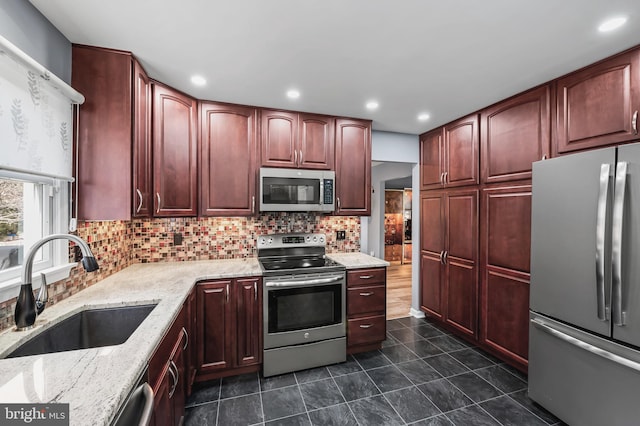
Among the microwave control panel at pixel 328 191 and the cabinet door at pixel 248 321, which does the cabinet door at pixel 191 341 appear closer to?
the cabinet door at pixel 248 321

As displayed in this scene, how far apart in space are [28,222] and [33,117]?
1.82 feet

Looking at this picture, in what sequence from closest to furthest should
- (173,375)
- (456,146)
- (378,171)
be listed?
(173,375), (456,146), (378,171)

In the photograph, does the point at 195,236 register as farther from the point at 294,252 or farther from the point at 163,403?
the point at 163,403

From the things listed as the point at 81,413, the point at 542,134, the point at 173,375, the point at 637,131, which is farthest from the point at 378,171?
the point at 81,413

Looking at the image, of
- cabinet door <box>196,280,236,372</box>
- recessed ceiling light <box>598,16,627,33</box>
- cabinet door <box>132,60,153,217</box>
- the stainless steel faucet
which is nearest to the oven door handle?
cabinet door <box>196,280,236,372</box>

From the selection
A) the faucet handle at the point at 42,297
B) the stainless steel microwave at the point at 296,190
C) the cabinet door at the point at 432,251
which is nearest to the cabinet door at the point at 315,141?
the stainless steel microwave at the point at 296,190

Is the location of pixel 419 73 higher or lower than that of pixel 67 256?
higher

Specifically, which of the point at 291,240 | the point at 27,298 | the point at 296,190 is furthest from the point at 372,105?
the point at 27,298

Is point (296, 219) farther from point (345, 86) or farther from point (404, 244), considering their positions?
point (404, 244)

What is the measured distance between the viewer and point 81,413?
2.25ft

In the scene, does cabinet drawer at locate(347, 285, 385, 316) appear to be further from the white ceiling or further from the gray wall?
the gray wall

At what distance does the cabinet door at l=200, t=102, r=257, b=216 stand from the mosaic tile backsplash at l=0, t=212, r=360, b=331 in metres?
0.29

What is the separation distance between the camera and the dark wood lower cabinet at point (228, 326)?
2.12 meters

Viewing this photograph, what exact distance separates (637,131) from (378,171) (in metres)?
4.22
